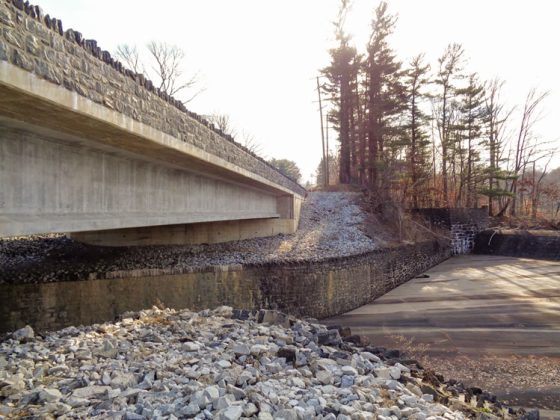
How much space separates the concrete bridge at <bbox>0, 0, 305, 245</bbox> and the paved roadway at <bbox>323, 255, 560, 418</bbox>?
7178 mm

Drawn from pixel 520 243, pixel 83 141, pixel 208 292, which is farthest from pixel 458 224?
pixel 83 141

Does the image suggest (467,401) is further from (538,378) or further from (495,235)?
(495,235)

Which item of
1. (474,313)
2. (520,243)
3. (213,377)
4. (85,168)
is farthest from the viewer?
(520,243)

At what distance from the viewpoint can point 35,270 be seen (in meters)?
9.34

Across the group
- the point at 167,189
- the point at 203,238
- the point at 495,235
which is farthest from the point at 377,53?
the point at 167,189

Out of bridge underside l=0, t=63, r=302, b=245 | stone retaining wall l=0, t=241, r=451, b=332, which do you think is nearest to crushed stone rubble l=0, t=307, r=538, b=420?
bridge underside l=0, t=63, r=302, b=245

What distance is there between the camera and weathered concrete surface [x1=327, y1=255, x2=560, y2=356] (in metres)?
9.23

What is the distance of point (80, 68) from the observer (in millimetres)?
4027

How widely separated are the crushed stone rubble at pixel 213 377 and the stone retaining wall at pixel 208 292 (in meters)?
3.45

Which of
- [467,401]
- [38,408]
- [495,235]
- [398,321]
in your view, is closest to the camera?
[38,408]

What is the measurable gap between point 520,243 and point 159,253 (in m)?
20.9

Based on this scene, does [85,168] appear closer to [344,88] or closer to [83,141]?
[83,141]

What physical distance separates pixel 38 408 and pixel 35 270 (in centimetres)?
771

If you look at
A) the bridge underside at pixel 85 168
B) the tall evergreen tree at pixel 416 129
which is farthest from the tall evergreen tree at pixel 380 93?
the bridge underside at pixel 85 168
